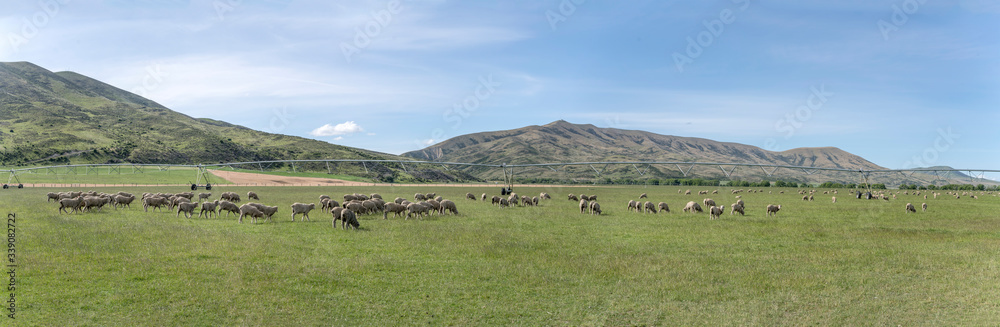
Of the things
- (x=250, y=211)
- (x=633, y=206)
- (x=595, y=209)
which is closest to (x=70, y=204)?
(x=250, y=211)

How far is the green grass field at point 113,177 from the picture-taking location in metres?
90.2

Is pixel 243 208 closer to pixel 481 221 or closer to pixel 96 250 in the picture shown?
pixel 96 250

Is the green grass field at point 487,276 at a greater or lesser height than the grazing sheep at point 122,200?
lesser

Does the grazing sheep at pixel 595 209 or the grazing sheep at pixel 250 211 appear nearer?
the grazing sheep at pixel 250 211

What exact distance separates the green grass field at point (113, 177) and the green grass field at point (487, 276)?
8227 centimetres

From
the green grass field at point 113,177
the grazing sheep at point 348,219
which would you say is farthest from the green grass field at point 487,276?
the green grass field at point 113,177

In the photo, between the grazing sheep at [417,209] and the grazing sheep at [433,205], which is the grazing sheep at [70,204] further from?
the grazing sheep at [433,205]

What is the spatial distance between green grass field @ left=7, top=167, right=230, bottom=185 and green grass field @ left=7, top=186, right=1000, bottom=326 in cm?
8227

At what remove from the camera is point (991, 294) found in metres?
13.0

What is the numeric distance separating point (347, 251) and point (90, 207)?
22985 mm

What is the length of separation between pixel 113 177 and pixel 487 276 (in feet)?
361

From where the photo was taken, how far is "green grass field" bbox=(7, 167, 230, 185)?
296 ft

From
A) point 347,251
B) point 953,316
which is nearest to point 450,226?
point 347,251

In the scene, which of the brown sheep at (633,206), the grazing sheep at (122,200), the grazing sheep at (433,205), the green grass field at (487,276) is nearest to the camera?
the green grass field at (487,276)
